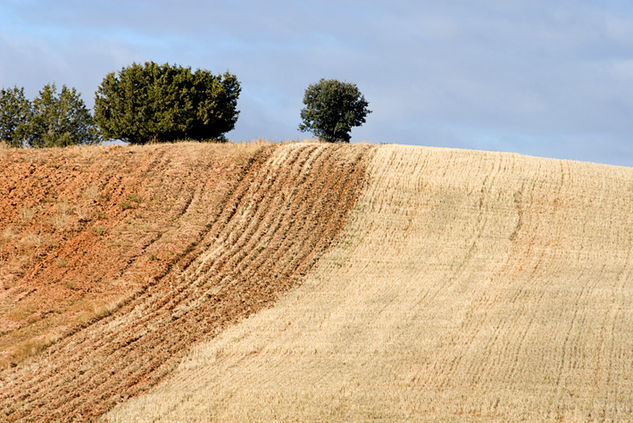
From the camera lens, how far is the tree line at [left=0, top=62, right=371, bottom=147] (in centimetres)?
4884

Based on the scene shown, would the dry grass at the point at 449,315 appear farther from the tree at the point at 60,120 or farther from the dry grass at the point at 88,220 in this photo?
the tree at the point at 60,120

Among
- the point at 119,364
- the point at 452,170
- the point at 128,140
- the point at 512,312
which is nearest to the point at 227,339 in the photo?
the point at 119,364

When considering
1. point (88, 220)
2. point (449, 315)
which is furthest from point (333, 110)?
point (449, 315)

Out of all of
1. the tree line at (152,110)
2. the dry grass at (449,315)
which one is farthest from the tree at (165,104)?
the dry grass at (449,315)

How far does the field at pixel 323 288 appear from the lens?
19.3 meters

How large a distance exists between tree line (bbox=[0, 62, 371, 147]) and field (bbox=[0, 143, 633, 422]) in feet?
28.9

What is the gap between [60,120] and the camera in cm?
5300

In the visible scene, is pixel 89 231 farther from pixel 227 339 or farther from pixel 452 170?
pixel 452 170

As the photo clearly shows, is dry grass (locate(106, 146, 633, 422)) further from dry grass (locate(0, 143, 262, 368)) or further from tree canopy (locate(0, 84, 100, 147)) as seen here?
tree canopy (locate(0, 84, 100, 147))

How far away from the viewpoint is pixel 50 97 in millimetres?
53219

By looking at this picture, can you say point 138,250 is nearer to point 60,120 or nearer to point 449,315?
point 449,315

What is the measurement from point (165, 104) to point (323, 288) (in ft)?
83.1

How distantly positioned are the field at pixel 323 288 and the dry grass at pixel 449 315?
97mm

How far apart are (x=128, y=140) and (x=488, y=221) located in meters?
26.7
